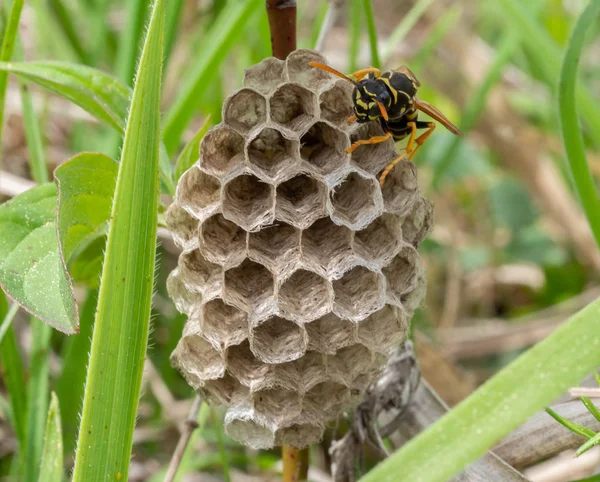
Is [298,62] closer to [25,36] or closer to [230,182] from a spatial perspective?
[230,182]

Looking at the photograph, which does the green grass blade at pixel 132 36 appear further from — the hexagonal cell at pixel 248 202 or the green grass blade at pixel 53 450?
the green grass blade at pixel 53 450

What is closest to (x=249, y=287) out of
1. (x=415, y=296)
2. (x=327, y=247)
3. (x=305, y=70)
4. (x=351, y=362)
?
(x=327, y=247)

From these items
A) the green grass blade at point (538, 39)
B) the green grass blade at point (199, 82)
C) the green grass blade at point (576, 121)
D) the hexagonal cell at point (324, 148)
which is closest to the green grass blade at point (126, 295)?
the hexagonal cell at point (324, 148)

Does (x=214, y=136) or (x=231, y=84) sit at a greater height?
(x=231, y=84)

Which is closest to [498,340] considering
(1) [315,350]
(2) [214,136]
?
(1) [315,350]

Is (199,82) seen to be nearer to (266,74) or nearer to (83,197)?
(266,74)

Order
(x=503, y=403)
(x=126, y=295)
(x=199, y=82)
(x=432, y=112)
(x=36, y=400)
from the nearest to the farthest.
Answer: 1. (x=503, y=403)
2. (x=126, y=295)
3. (x=432, y=112)
4. (x=36, y=400)
5. (x=199, y=82)

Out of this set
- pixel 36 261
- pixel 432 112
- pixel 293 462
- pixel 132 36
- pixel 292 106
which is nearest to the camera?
pixel 36 261
